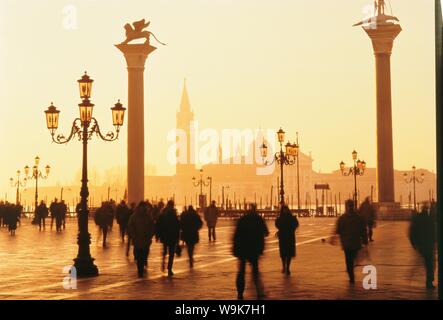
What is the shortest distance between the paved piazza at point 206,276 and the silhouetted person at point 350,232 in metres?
0.33

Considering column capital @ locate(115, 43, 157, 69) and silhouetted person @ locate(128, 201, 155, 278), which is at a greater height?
column capital @ locate(115, 43, 157, 69)

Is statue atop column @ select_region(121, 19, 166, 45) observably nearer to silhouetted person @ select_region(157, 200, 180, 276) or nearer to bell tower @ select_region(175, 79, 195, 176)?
silhouetted person @ select_region(157, 200, 180, 276)

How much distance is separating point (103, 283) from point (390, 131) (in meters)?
27.2

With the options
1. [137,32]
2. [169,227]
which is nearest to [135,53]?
[137,32]

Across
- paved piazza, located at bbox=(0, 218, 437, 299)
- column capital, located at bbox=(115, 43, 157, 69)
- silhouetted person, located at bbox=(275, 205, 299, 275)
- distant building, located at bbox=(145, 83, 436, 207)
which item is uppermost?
column capital, located at bbox=(115, 43, 157, 69)

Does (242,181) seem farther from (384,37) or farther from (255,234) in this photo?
(255,234)

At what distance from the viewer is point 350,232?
12117 mm

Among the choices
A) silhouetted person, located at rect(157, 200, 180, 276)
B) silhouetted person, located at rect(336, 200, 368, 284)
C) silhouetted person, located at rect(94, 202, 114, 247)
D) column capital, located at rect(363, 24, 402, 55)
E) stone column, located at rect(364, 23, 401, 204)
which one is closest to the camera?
silhouetted person, located at rect(336, 200, 368, 284)

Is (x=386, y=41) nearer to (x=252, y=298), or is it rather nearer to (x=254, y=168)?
(x=252, y=298)

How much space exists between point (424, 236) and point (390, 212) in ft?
87.6

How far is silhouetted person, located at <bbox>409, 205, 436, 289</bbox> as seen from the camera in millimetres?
11234

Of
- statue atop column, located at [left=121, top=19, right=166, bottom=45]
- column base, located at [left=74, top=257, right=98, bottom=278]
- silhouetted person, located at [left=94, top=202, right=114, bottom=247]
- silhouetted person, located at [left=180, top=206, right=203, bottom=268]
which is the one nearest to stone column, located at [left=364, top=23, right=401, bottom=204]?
statue atop column, located at [left=121, top=19, right=166, bottom=45]

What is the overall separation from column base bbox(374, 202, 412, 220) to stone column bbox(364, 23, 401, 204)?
0.22 meters

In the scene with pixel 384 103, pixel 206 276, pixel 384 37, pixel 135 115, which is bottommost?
pixel 206 276
